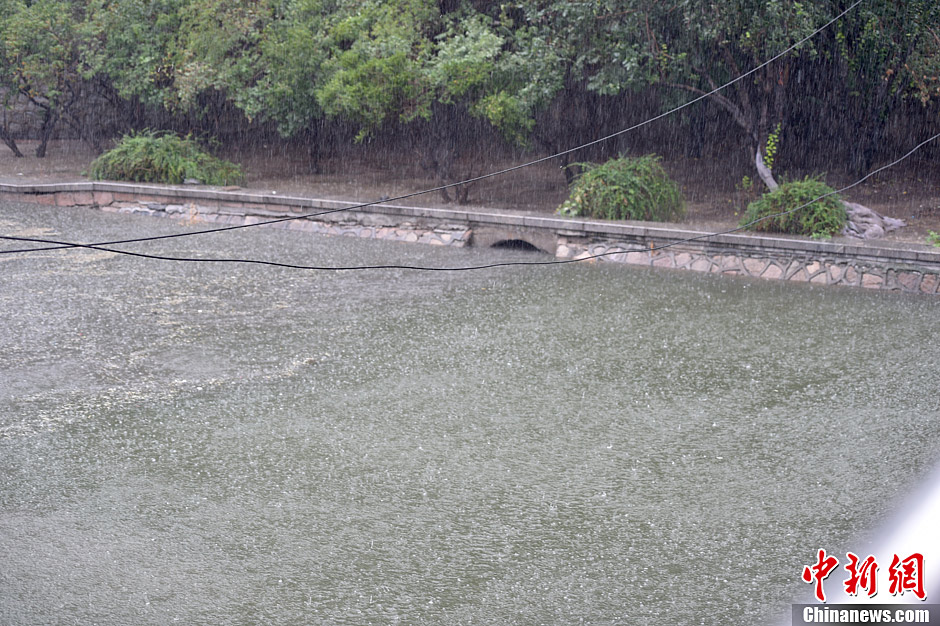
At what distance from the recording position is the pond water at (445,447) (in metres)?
4.64

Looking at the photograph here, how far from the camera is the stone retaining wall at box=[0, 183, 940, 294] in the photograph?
37.0 ft

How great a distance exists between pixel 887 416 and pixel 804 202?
6175 millimetres

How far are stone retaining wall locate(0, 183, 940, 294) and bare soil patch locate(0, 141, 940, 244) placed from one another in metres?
0.64

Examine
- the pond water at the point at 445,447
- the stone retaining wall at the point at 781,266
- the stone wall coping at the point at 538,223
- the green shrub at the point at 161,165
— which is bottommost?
the pond water at the point at 445,447

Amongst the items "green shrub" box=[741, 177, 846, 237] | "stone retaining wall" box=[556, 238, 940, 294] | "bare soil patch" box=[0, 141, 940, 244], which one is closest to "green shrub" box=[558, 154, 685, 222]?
"bare soil patch" box=[0, 141, 940, 244]

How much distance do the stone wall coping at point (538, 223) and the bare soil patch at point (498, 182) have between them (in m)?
0.57

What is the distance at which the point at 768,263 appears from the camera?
1184cm

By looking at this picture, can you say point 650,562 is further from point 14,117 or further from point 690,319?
point 14,117

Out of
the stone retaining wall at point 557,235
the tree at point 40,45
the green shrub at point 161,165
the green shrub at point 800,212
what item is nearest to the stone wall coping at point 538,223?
the stone retaining wall at point 557,235

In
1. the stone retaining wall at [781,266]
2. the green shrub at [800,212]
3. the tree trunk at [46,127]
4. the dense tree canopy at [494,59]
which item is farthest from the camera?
the tree trunk at [46,127]

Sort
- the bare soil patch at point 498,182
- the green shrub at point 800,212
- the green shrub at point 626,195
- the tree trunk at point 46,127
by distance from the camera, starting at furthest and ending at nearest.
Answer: the tree trunk at point 46,127
the bare soil patch at point 498,182
the green shrub at point 626,195
the green shrub at point 800,212

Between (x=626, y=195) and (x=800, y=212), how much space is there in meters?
2.54

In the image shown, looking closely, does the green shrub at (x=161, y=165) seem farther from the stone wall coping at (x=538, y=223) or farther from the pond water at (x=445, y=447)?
the pond water at (x=445, y=447)

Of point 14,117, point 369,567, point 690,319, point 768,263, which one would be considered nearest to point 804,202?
point 768,263
